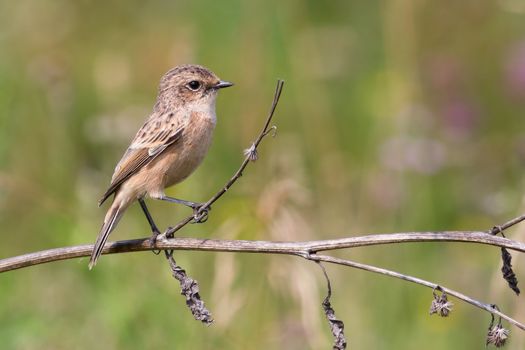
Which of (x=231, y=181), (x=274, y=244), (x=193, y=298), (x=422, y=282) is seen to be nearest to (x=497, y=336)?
(x=422, y=282)

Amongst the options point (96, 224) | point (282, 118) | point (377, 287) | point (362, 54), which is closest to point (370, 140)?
point (282, 118)

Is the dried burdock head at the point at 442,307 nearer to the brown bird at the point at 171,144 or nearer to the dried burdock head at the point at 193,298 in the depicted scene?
the dried burdock head at the point at 193,298

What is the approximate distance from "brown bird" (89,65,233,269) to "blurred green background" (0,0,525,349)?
0.62 meters

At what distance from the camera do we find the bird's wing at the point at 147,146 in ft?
19.0

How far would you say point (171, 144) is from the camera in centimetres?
586

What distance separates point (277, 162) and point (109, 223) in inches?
54.1

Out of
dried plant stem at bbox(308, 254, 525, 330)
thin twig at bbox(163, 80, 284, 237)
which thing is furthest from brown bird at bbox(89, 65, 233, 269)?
dried plant stem at bbox(308, 254, 525, 330)

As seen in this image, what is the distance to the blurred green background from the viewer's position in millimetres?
6352

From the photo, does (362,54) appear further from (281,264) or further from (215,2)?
(281,264)

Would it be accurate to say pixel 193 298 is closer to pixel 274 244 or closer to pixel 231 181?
pixel 274 244

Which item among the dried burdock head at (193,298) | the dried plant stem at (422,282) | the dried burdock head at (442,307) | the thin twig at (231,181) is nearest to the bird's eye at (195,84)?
the thin twig at (231,181)

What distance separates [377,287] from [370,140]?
9.22ft

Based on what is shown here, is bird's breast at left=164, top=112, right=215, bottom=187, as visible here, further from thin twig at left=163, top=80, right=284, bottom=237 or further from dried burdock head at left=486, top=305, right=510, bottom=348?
dried burdock head at left=486, top=305, right=510, bottom=348

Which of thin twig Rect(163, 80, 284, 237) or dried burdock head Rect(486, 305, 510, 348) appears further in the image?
thin twig Rect(163, 80, 284, 237)
